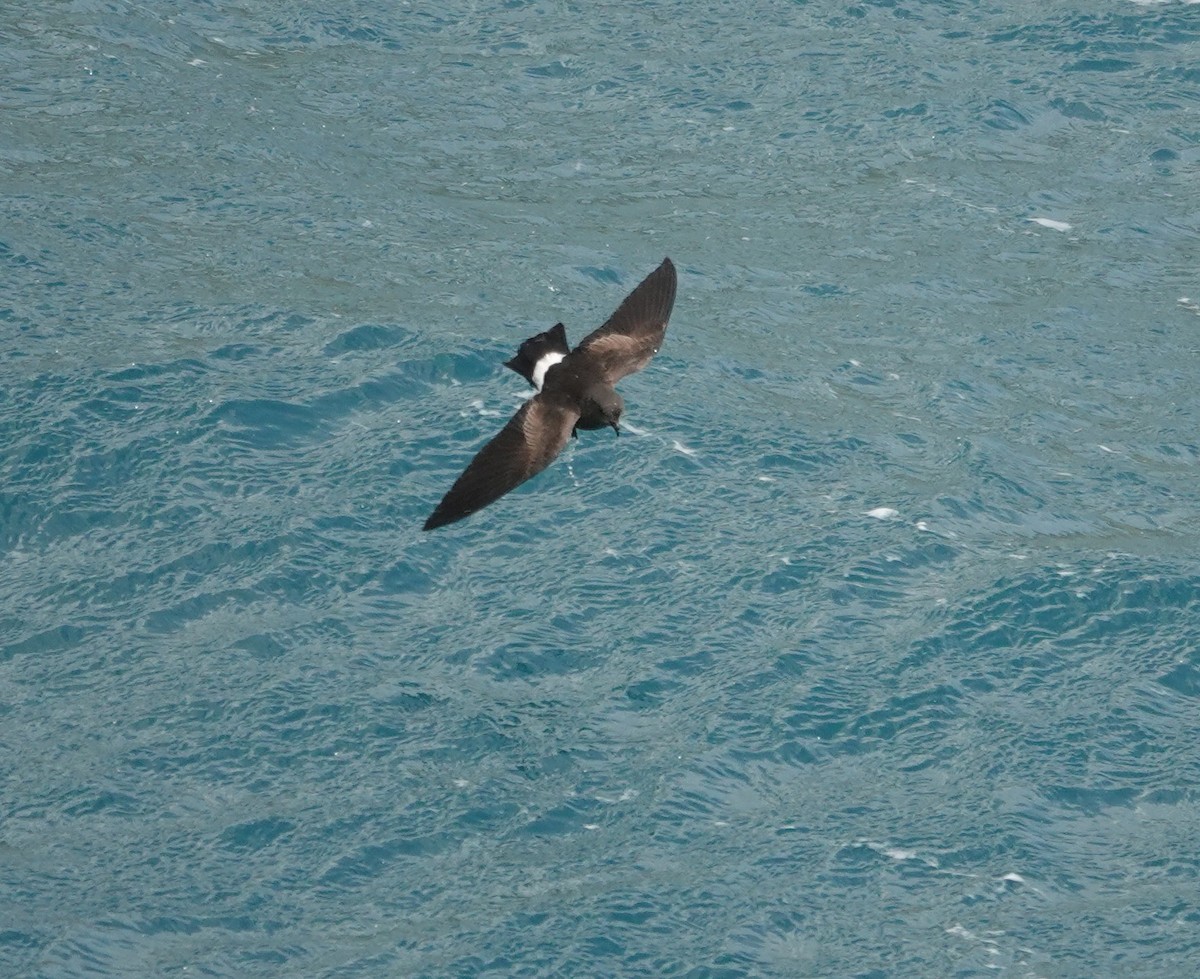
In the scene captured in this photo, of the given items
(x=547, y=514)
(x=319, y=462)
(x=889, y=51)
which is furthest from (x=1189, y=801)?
(x=889, y=51)

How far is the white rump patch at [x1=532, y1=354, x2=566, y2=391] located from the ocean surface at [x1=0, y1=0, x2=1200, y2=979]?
2240mm

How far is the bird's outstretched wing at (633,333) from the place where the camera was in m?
11.7

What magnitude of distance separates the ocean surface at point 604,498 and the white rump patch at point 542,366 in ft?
7.35

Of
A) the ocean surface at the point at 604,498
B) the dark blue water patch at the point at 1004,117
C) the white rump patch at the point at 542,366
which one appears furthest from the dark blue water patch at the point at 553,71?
the white rump patch at the point at 542,366

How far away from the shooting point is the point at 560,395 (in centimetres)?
1106

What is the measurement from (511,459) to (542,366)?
1510mm

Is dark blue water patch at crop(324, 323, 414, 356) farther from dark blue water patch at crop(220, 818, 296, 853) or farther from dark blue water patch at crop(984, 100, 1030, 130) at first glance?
dark blue water patch at crop(984, 100, 1030, 130)

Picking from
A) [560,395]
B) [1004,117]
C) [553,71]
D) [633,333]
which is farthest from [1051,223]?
[560,395]

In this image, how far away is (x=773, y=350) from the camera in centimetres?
1634

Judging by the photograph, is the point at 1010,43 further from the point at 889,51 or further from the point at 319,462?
the point at 319,462

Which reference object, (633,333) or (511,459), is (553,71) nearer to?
(633,333)

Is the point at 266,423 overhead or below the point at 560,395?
below

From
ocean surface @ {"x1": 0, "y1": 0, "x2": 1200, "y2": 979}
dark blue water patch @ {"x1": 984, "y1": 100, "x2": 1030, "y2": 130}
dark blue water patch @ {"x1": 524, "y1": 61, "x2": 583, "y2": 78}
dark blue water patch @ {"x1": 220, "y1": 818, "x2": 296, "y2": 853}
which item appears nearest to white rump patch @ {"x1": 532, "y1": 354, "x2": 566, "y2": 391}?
ocean surface @ {"x1": 0, "y1": 0, "x2": 1200, "y2": 979}

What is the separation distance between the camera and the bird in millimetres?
10180
